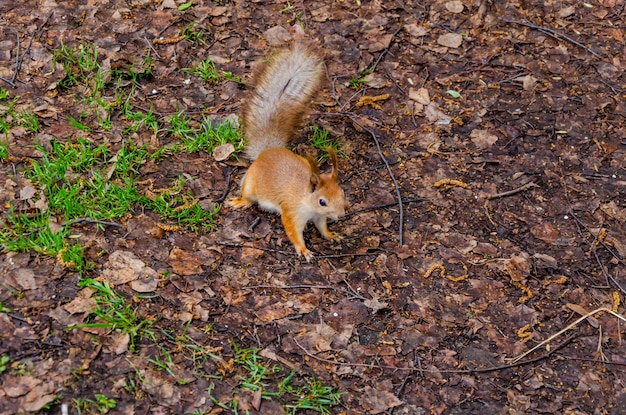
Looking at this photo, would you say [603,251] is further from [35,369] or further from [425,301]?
[35,369]

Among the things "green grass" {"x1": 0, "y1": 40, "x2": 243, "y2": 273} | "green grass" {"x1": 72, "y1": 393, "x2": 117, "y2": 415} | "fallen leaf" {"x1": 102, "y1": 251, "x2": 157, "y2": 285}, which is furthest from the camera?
"green grass" {"x1": 0, "y1": 40, "x2": 243, "y2": 273}

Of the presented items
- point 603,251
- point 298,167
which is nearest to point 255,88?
point 298,167

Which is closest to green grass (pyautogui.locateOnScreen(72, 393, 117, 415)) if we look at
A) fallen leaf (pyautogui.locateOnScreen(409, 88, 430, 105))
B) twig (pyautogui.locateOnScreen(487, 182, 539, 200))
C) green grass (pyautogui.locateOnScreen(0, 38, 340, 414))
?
green grass (pyautogui.locateOnScreen(0, 38, 340, 414))

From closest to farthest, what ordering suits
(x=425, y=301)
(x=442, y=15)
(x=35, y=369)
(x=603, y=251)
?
(x=35, y=369) < (x=425, y=301) < (x=603, y=251) < (x=442, y=15)

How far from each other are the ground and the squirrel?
0.52 feet

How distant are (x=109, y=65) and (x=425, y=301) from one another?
2.74 meters

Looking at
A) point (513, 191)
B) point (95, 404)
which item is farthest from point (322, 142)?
point (95, 404)

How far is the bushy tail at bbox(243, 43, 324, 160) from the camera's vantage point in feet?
12.9

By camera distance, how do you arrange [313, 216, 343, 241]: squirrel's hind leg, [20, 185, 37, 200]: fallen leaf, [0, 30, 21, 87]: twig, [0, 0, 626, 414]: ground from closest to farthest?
[0, 0, 626, 414]: ground, [20, 185, 37, 200]: fallen leaf, [313, 216, 343, 241]: squirrel's hind leg, [0, 30, 21, 87]: twig

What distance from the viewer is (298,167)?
3.72m

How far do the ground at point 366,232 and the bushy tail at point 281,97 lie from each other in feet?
0.82

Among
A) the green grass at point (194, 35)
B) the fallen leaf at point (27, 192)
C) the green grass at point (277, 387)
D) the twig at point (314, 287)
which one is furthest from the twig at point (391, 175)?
the fallen leaf at point (27, 192)

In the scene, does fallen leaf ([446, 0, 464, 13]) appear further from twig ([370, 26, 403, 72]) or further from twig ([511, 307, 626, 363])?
twig ([511, 307, 626, 363])

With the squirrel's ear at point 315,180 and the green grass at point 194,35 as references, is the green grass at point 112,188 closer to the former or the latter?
the green grass at point 194,35
